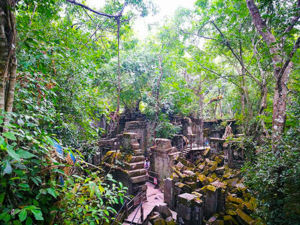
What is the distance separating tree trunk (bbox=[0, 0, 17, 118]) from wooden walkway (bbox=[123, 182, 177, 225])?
3769mm

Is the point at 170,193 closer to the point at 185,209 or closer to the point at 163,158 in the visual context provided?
the point at 185,209

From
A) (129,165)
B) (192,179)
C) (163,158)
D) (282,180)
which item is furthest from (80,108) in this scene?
(163,158)

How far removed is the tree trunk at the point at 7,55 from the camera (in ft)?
5.12

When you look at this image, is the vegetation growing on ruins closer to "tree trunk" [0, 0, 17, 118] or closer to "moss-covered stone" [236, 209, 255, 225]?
"tree trunk" [0, 0, 17, 118]

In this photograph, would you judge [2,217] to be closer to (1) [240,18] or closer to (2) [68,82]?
(2) [68,82]

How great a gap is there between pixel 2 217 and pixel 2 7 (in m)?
1.88

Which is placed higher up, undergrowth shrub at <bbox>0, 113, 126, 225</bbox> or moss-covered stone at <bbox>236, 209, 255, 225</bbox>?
undergrowth shrub at <bbox>0, 113, 126, 225</bbox>

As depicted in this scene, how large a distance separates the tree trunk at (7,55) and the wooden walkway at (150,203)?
148 inches

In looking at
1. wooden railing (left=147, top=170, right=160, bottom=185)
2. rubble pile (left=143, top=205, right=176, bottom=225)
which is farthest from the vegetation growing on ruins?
wooden railing (left=147, top=170, right=160, bottom=185)

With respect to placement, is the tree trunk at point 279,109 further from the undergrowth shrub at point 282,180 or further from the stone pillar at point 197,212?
the stone pillar at point 197,212

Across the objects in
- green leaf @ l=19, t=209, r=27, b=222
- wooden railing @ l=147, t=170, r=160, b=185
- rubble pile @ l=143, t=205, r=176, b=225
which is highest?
green leaf @ l=19, t=209, r=27, b=222

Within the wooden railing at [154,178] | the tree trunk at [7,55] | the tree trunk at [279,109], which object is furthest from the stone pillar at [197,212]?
the tree trunk at [7,55]

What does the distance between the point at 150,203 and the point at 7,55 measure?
6200 millimetres

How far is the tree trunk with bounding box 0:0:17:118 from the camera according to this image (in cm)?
156
